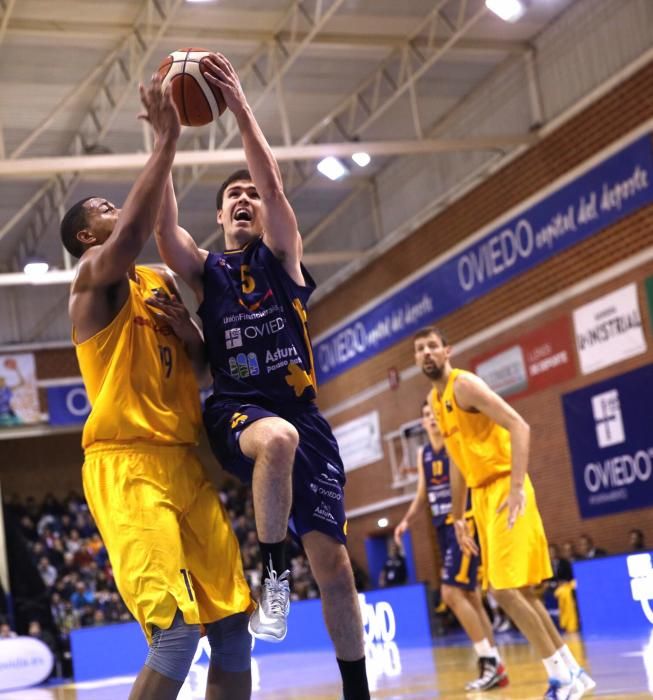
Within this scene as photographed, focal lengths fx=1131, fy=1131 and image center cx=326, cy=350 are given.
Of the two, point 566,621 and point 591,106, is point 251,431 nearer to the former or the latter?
point 566,621

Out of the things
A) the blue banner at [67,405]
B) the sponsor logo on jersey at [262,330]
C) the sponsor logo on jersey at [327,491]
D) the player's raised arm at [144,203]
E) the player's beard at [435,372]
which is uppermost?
the blue banner at [67,405]

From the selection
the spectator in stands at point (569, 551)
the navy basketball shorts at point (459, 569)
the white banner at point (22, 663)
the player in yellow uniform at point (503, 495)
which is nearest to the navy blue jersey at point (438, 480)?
the navy basketball shorts at point (459, 569)

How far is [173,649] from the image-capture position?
3898 millimetres

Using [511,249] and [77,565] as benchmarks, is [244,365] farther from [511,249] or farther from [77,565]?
[77,565]

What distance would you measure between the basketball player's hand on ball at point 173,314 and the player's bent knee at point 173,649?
44.4 inches

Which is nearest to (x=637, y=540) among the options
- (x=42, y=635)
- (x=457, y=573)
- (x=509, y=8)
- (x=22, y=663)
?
(x=457, y=573)

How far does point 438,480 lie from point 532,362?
7.55m

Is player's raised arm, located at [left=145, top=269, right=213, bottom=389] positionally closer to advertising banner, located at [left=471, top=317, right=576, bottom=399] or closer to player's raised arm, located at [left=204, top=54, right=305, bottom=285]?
player's raised arm, located at [left=204, top=54, right=305, bottom=285]

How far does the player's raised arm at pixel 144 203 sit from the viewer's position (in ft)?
13.0

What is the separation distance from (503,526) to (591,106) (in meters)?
11.4

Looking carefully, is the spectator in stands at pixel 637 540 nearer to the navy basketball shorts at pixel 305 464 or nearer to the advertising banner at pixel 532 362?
the advertising banner at pixel 532 362

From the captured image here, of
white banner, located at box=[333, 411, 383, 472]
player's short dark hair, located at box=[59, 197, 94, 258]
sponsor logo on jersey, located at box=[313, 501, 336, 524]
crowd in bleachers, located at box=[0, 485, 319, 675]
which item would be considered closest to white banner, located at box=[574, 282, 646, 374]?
crowd in bleachers, located at box=[0, 485, 319, 675]

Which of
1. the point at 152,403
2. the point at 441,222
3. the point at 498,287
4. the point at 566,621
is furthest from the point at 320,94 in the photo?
the point at 152,403

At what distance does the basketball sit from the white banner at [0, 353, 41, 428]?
2271cm
